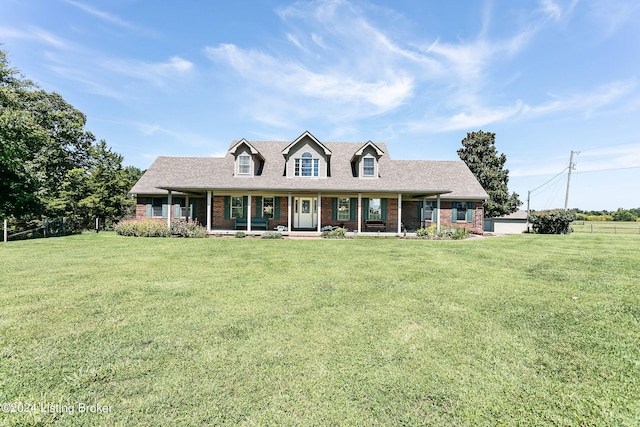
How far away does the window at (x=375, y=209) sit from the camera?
19.8 m

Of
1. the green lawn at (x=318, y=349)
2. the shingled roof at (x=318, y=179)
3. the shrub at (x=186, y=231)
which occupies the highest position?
the shingled roof at (x=318, y=179)

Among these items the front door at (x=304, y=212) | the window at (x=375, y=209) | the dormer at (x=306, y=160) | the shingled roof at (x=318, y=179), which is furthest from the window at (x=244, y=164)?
the window at (x=375, y=209)

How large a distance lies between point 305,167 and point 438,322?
16.1m

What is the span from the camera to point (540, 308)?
4992 mm

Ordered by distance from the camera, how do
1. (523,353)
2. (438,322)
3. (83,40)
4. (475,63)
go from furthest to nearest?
(475,63) → (83,40) → (438,322) → (523,353)

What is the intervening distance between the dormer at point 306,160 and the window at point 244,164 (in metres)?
2.61

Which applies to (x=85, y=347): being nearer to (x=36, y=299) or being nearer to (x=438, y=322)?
(x=36, y=299)

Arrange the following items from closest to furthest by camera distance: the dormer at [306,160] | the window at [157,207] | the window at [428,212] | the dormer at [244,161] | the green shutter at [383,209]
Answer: the dormer at [306,160] → the dormer at [244,161] → the green shutter at [383,209] → the window at [157,207] → the window at [428,212]

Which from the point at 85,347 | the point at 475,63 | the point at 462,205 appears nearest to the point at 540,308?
the point at 85,347

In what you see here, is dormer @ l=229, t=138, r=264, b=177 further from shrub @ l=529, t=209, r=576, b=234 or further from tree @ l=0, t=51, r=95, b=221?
shrub @ l=529, t=209, r=576, b=234

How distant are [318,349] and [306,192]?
15.4 meters

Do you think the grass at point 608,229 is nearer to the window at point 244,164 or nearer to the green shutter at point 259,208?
the green shutter at point 259,208

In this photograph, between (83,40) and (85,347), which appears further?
(83,40)

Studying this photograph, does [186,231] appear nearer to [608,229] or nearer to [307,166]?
[307,166]
